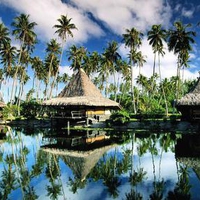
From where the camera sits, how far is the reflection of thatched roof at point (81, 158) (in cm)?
1048

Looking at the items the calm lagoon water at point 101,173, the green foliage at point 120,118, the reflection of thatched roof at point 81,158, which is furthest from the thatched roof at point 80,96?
the calm lagoon water at point 101,173

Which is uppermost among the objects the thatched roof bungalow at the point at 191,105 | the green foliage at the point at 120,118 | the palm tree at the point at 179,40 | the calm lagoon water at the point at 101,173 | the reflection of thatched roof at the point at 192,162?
the palm tree at the point at 179,40

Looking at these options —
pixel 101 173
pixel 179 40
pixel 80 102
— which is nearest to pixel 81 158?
pixel 101 173

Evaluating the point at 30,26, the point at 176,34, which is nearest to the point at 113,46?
the point at 176,34

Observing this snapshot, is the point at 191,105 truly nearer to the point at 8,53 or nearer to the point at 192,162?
the point at 192,162

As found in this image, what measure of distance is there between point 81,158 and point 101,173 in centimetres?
295

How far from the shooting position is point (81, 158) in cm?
1277

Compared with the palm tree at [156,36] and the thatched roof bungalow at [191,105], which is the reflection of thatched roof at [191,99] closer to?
the thatched roof bungalow at [191,105]

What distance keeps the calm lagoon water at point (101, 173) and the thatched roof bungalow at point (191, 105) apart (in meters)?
10.2

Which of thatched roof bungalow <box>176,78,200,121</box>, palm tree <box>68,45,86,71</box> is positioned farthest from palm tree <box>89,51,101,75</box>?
thatched roof bungalow <box>176,78,200,121</box>

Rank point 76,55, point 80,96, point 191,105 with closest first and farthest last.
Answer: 1. point 191,105
2. point 80,96
3. point 76,55

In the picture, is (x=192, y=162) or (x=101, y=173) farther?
(x=192, y=162)

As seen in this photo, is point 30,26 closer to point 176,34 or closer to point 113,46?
point 113,46

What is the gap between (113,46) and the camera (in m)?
49.6
